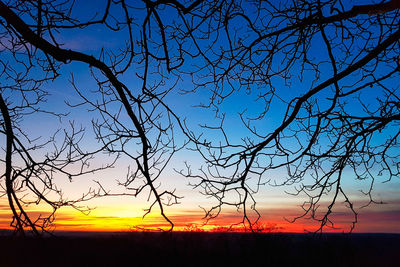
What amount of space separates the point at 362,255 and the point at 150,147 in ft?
40.1

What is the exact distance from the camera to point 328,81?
3207mm

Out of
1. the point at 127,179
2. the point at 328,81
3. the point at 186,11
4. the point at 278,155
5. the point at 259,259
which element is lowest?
the point at 259,259

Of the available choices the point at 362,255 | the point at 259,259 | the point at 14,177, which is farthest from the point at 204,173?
the point at 362,255

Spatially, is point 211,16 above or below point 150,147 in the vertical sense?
above

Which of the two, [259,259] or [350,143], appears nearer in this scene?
[350,143]

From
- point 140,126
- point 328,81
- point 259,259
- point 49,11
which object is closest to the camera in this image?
point 140,126

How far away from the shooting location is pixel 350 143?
3564mm

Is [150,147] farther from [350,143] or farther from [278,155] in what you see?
[350,143]

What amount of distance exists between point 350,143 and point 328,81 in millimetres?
741

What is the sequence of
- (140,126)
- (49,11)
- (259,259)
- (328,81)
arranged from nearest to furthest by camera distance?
(140,126)
(328,81)
(49,11)
(259,259)

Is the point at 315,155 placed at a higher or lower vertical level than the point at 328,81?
lower

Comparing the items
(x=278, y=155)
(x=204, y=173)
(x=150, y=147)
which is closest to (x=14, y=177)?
(x=150, y=147)

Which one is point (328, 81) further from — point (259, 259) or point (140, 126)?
point (259, 259)

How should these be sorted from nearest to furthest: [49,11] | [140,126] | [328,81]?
[140,126]
[328,81]
[49,11]
